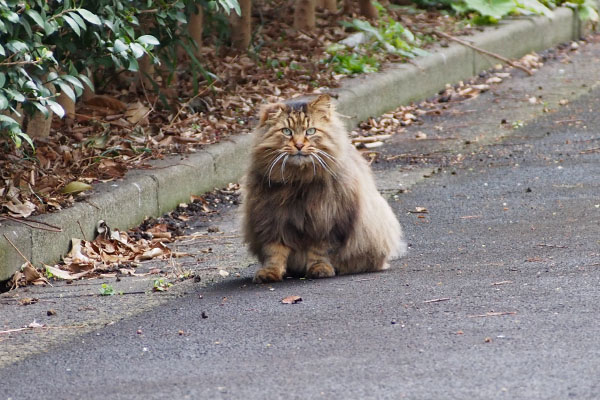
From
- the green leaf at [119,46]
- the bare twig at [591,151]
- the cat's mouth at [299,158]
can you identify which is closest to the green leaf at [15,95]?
the green leaf at [119,46]

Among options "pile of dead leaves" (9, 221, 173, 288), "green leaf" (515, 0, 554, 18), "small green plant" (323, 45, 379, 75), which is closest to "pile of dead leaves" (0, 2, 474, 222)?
"small green plant" (323, 45, 379, 75)

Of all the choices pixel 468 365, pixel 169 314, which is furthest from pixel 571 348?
pixel 169 314

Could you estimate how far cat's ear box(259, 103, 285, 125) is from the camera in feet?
19.6

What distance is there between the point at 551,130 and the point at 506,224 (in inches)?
129

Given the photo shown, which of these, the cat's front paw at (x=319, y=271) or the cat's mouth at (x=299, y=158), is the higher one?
the cat's mouth at (x=299, y=158)

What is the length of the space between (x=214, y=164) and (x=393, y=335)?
405 cm

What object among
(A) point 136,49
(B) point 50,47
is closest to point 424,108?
(B) point 50,47

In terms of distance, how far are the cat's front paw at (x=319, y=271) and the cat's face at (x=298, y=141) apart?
50cm

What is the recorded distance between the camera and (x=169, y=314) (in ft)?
17.3

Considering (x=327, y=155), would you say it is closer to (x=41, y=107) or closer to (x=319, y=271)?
(x=319, y=271)

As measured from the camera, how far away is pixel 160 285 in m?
5.88

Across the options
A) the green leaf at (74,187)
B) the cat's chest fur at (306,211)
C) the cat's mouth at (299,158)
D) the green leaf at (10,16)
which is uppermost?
the green leaf at (10,16)

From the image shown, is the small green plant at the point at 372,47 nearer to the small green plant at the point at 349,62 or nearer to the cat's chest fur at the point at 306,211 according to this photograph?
the small green plant at the point at 349,62

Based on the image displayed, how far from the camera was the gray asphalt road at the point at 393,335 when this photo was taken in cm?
398
